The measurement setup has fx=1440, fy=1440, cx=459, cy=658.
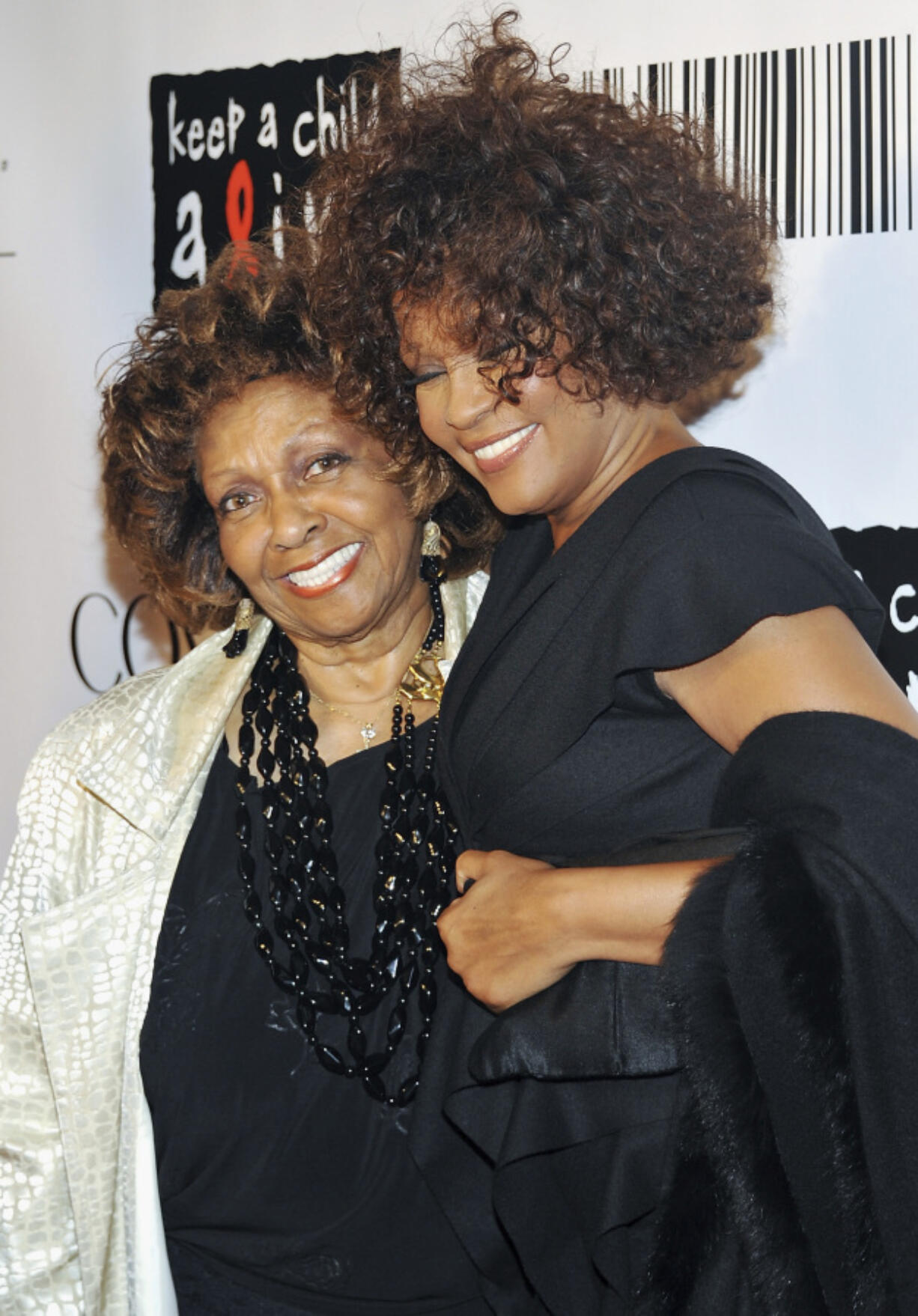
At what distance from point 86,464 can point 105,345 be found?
20 cm

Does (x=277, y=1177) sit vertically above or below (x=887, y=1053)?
below

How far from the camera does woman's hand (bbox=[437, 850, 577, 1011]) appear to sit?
1.31m

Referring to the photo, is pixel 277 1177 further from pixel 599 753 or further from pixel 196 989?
pixel 599 753

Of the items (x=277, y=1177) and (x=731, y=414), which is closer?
(x=277, y=1177)

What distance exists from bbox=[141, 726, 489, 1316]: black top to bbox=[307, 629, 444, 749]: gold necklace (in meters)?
0.05

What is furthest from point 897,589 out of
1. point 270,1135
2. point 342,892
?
point 270,1135

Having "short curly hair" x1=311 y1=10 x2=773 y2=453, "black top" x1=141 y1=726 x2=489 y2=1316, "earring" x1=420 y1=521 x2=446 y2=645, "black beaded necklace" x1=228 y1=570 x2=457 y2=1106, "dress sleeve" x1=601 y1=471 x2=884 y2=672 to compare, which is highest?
"short curly hair" x1=311 y1=10 x2=773 y2=453

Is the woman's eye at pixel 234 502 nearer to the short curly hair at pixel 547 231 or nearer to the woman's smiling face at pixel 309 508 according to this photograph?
the woman's smiling face at pixel 309 508

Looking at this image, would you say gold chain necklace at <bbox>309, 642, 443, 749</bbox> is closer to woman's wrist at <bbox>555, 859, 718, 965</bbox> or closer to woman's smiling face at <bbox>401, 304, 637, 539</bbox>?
woman's smiling face at <bbox>401, 304, 637, 539</bbox>

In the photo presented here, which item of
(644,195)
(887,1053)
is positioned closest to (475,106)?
(644,195)

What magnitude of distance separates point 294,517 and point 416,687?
288 millimetres

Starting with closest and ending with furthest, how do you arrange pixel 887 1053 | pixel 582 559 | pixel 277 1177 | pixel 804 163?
pixel 887 1053 < pixel 582 559 < pixel 277 1177 < pixel 804 163

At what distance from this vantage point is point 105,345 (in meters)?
2.40

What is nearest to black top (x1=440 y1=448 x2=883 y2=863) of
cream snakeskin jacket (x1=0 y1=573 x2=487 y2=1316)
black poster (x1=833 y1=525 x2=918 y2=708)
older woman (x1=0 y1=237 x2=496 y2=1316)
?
older woman (x1=0 y1=237 x2=496 y2=1316)
